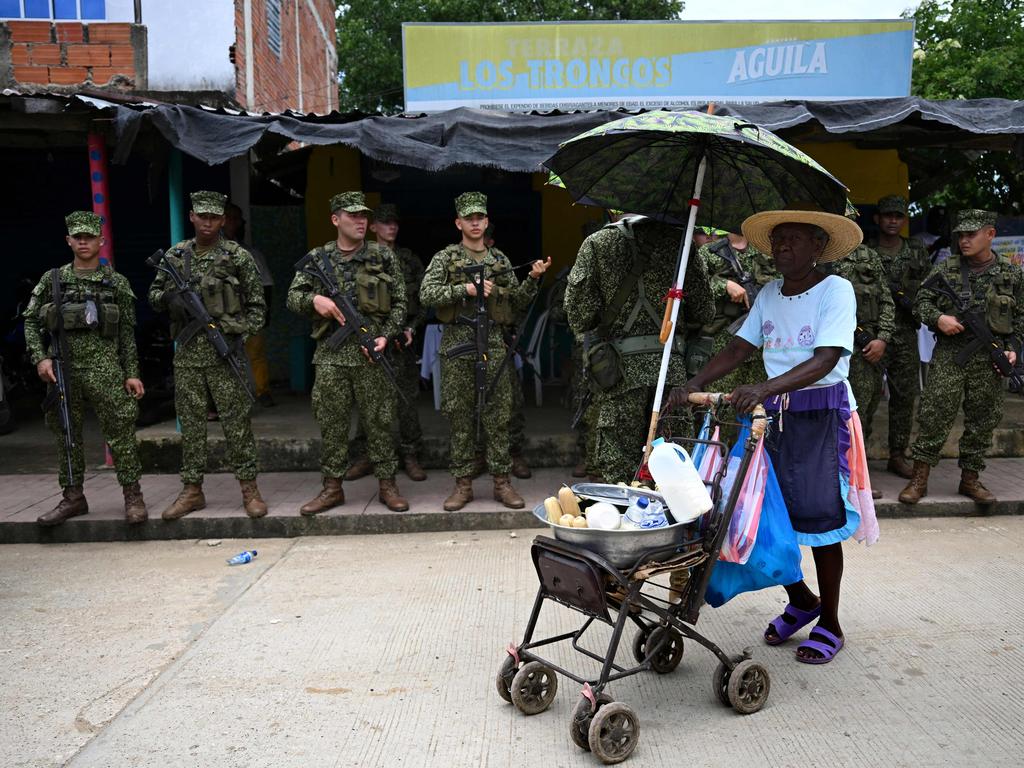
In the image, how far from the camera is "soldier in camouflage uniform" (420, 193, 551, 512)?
5.80 metres

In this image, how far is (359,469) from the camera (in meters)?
6.74

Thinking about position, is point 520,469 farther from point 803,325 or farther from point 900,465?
point 803,325

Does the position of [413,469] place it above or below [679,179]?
below

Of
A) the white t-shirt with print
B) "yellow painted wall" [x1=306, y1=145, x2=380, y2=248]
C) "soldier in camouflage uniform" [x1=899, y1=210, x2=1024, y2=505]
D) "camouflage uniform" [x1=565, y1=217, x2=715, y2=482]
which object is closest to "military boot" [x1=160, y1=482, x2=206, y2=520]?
"camouflage uniform" [x1=565, y1=217, x2=715, y2=482]

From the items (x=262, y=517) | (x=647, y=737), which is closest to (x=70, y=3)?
(x=262, y=517)

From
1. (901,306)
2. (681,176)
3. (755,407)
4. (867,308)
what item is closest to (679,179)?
(681,176)

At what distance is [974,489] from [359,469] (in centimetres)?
451

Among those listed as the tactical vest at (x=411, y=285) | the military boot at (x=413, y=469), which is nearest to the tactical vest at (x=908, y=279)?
the tactical vest at (x=411, y=285)

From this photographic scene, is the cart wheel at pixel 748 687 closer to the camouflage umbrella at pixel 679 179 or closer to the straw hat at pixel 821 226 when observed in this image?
the camouflage umbrella at pixel 679 179

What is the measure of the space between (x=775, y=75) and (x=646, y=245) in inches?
235

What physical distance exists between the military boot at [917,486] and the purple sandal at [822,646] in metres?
2.53

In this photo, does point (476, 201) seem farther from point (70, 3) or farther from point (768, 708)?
point (70, 3)

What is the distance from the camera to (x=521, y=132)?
6227mm

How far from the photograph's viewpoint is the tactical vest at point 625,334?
440cm
